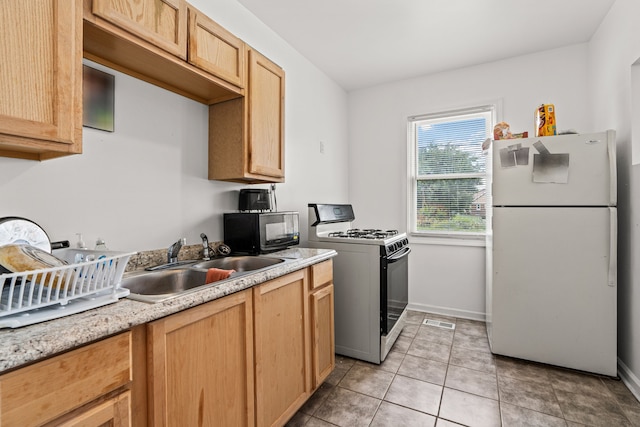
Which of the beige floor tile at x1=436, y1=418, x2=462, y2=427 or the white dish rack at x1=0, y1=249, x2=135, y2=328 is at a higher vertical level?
the white dish rack at x1=0, y1=249, x2=135, y2=328

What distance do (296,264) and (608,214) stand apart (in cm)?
218

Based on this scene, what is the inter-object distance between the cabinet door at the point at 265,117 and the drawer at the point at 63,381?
1231 mm

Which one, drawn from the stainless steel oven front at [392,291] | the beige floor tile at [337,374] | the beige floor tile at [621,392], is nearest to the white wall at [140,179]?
the stainless steel oven front at [392,291]

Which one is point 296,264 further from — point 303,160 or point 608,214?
point 608,214

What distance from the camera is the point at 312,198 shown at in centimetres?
304

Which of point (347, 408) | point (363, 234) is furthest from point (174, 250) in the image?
point (363, 234)

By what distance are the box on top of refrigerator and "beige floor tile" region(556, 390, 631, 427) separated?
1828 mm

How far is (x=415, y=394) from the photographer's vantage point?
1.96 m

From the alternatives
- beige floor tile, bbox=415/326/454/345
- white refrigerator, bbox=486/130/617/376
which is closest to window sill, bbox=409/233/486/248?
white refrigerator, bbox=486/130/617/376

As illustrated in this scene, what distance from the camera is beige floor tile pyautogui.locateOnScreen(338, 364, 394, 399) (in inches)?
78.7

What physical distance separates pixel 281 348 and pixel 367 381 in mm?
898

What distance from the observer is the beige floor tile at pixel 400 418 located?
5.53 feet

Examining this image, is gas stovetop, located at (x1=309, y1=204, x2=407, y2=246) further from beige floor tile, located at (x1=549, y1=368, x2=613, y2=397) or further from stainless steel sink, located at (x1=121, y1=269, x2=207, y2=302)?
beige floor tile, located at (x1=549, y1=368, x2=613, y2=397)

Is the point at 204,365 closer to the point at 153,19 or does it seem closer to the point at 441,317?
the point at 153,19
